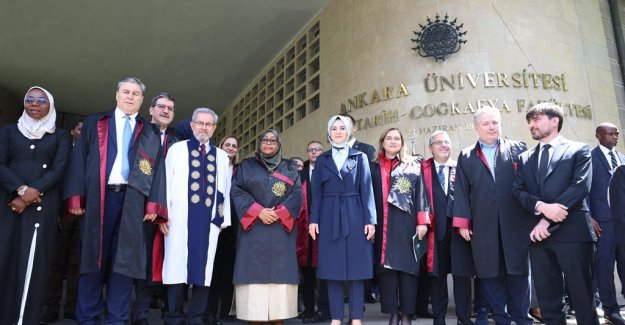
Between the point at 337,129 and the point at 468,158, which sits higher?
the point at 337,129

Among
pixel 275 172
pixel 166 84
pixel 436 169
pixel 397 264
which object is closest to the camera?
pixel 397 264

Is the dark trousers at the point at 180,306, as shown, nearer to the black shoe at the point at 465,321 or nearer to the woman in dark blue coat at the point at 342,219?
the woman in dark blue coat at the point at 342,219

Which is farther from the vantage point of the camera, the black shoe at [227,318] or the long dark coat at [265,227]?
the black shoe at [227,318]

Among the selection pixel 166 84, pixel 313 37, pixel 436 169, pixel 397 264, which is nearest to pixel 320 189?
pixel 397 264

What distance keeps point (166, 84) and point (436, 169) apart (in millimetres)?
10181

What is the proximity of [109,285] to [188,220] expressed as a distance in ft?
2.14

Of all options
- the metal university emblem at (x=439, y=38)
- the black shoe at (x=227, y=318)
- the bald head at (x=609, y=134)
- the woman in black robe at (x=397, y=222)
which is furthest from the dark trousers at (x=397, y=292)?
the metal university emblem at (x=439, y=38)

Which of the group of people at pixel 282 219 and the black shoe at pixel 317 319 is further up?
the group of people at pixel 282 219

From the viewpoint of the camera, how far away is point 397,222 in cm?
318

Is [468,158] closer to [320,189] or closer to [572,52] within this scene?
[320,189]

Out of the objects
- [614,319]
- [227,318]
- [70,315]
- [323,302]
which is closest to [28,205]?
[70,315]

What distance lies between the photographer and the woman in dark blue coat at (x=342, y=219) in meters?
2.98

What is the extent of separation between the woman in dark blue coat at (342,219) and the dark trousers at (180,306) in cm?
86

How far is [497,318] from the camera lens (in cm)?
291
